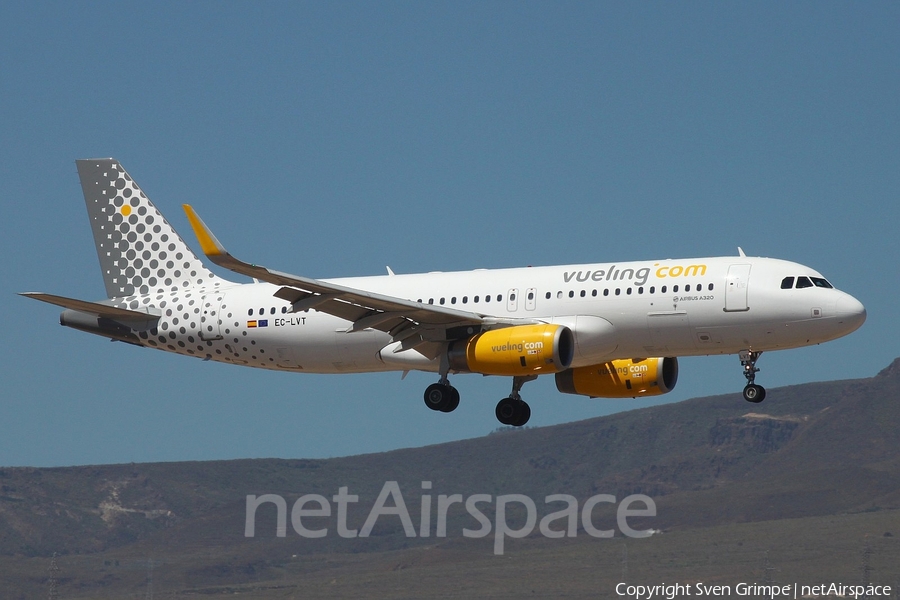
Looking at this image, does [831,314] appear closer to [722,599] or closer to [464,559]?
[722,599]

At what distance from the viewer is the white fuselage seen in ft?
141

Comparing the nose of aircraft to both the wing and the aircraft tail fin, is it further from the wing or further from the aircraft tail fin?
the aircraft tail fin

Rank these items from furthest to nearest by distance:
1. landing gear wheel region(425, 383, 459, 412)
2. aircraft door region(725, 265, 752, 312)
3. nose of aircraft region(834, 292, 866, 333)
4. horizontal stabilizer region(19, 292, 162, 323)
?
horizontal stabilizer region(19, 292, 162, 323)
landing gear wheel region(425, 383, 459, 412)
aircraft door region(725, 265, 752, 312)
nose of aircraft region(834, 292, 866, 333)

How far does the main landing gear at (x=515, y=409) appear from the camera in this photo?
47562 millimetres

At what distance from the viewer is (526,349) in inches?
1709

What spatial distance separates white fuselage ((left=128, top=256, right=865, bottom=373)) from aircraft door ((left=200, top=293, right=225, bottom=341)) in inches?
1.4

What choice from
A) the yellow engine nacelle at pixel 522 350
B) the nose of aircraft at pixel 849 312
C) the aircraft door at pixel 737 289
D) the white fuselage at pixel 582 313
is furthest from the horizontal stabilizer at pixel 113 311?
the nose of aircraft at pixel 849 312

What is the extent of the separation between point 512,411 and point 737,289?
29.5ft

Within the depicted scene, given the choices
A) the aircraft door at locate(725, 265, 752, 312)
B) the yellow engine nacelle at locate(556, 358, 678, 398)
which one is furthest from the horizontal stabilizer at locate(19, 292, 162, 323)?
the aircraft door at locate(725, 265, 752, 312)

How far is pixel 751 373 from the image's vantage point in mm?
44312

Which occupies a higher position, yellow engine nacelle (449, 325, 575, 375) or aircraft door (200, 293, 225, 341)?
aircraft door (200, 293, 225, 341)

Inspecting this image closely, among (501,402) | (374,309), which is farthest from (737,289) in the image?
(374,309)

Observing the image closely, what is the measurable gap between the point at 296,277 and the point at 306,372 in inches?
355

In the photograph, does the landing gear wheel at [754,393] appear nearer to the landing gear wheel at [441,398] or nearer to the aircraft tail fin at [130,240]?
the landing gear wheel at [441,398]
